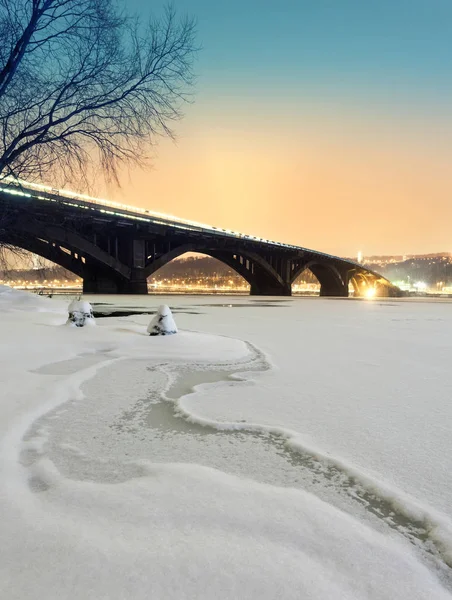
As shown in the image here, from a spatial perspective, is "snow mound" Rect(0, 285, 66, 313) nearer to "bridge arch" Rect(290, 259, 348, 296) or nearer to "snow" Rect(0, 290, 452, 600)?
"snow" Rect(0, 290, 452, 600)

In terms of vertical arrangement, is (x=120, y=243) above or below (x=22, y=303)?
above

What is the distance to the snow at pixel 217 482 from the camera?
1856mm

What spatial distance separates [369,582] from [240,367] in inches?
214

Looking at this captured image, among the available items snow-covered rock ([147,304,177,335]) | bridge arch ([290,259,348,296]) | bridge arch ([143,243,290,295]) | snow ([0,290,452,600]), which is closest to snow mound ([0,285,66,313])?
snow-covered rock ([147,304,177,335])

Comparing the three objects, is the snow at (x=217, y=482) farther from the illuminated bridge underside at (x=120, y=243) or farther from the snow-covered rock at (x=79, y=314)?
the illuminated bridge underside at (x=120, y=243)

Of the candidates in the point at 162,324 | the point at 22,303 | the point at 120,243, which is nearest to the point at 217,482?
the point at 162,324

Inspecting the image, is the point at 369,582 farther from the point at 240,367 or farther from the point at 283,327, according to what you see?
the point at 283,327

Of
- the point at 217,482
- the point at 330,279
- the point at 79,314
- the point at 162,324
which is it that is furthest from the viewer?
the point at 330,279

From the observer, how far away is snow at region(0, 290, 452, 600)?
1.86 meters

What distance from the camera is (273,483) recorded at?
9.25 feet

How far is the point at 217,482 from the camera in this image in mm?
2797

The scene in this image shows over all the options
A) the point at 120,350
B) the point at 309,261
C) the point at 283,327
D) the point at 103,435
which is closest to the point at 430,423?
the point at 103,435

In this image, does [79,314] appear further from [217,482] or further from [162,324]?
[217,482]

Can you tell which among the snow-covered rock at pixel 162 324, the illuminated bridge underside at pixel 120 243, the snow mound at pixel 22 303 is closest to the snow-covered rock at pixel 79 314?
the snow-covered rock at pixel 162 324
